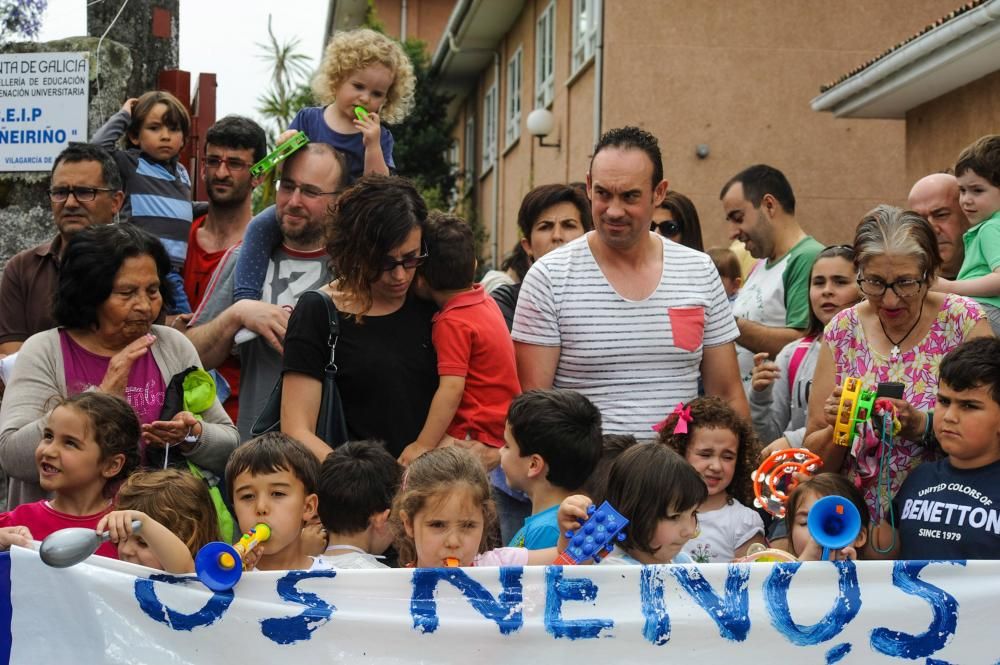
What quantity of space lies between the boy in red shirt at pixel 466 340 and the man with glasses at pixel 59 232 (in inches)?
63.2

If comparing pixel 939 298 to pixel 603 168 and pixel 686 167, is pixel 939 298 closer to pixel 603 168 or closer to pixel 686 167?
pixel 603 168

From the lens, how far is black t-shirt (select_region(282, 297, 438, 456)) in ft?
15.6

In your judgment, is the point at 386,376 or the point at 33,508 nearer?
the point at 33,508

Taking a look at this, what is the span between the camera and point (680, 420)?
5000 mm

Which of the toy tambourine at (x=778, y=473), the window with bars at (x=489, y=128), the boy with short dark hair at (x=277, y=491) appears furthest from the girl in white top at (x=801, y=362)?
the window with bars at (x=489, y=128)

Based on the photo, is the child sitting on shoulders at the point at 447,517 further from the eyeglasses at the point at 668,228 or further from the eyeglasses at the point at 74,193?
the eyeglasses at the point at 668,228

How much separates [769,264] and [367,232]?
2970mm

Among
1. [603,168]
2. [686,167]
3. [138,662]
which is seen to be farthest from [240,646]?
[686,167]

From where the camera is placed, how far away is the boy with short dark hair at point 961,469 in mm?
4250

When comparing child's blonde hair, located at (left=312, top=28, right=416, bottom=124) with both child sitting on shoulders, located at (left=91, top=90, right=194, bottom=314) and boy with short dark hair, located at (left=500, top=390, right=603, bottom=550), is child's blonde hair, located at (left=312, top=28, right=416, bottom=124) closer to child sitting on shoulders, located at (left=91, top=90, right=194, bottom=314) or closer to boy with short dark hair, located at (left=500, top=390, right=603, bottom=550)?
child sitting on shoulders, located at (left=91, top=90, right=194, bottom=314)

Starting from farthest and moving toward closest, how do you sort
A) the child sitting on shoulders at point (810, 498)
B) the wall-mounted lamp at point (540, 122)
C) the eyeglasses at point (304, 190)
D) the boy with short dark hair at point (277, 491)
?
1. the wall-mounted lamp at point (540, 122)
2. the eyeglasses at point (304, 190)
3. the child sitting on shoulders at point (810, 498)
4. the boy with short dark hair at point (277, 491)

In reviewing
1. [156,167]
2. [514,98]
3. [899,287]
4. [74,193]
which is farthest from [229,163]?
[514,98]

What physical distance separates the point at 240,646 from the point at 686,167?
14821 mm

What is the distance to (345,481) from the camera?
4402 millimetres
